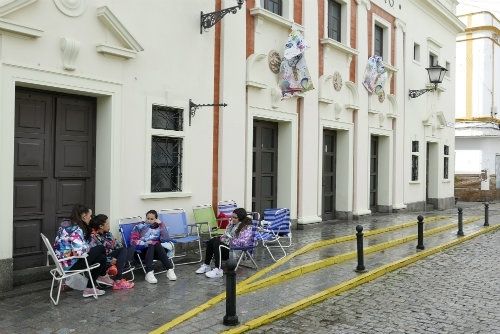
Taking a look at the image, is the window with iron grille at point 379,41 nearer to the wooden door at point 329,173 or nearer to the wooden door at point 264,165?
the wooden door at point 329,173

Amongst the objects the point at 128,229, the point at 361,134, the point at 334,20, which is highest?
the point at 334,20

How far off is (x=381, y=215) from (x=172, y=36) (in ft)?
31.9

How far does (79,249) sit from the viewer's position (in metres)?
6.89

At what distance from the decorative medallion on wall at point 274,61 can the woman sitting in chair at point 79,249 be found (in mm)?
6104

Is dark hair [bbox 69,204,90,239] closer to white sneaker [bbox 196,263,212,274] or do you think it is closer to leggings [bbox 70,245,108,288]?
leggings [bbox 70,245,108,288]

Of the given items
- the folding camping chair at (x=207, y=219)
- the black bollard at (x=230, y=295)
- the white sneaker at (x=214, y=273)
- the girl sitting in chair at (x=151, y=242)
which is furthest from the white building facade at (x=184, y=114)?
the black bollard at (x=230, y=295)

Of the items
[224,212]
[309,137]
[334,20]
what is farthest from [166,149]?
[334,20]

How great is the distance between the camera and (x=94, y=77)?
26.5 ft

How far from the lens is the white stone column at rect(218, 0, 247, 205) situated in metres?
10.6

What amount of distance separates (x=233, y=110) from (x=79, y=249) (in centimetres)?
493

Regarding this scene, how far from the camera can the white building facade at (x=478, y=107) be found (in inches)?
1032

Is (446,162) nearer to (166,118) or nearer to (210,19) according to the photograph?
(210,19)

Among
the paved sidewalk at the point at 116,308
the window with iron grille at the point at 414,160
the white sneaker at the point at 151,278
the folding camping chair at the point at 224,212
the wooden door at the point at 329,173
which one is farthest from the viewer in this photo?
the window with iron grille at the point at 414,160

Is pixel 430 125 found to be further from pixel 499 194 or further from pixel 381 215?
pixel 499 194
